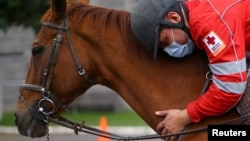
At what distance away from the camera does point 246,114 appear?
412cm

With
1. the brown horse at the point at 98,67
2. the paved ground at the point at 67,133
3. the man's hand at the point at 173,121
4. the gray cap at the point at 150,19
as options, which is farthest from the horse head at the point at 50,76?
the paved ground at the point at 67,133

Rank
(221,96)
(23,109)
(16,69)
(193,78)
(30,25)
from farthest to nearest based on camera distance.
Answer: (16,69) < (30,25) < (23,109) < (193,78) < (221,96)

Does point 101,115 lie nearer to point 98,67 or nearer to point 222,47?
point 98,67

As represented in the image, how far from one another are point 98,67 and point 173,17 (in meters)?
0.69

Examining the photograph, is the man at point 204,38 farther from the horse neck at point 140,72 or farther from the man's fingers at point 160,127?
the horse neck at point 140,72

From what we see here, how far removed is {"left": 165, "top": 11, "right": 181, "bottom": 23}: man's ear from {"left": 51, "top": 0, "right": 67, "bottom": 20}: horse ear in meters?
0.80

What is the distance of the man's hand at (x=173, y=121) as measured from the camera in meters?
4.24

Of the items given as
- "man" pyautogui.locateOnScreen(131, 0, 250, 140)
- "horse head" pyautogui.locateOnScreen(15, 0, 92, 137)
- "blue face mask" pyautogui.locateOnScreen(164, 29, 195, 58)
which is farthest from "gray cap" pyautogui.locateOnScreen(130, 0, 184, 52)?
"horse head" pyautogui.locateOnScreen(15, 0, 92, 137)

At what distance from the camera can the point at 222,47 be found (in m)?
4.00

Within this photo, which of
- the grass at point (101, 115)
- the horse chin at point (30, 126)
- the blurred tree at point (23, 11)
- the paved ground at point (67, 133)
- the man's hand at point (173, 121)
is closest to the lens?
the man's hand at point (173, 121)

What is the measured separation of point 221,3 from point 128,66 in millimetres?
811

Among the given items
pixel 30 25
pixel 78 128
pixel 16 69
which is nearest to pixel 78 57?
pixel 78 128

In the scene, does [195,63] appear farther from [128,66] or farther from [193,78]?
[128,66]

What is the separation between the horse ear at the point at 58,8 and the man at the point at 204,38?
0.55 meters
